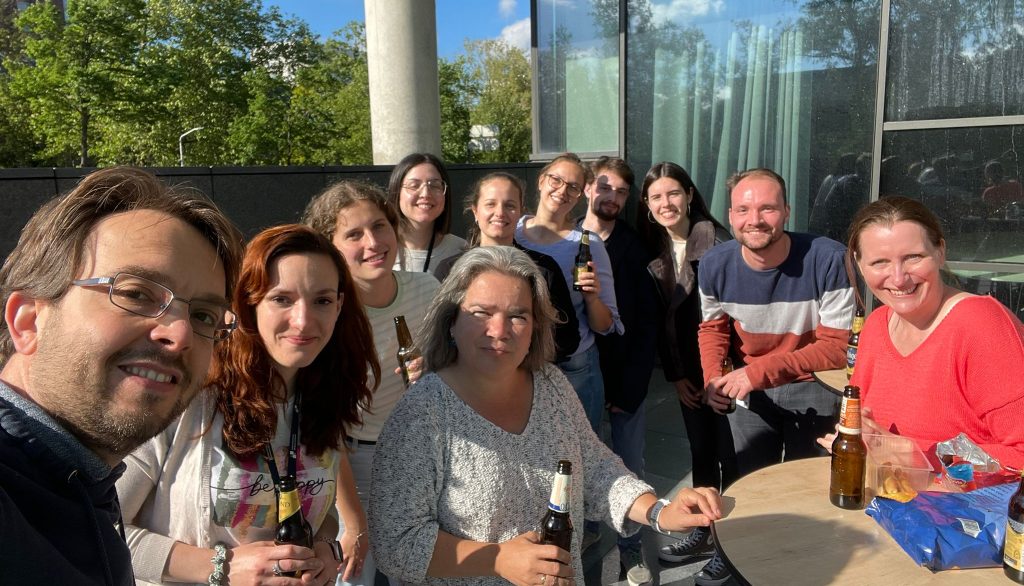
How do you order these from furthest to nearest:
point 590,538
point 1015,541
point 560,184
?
point 590,538 → point 560,184 → point 1015,541

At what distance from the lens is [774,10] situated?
20.1 ft

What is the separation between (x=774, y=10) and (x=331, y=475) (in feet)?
19.2

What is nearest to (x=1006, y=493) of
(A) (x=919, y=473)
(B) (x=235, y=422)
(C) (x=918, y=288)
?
(A) (x=919, y=473)

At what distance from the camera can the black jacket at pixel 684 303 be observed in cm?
400

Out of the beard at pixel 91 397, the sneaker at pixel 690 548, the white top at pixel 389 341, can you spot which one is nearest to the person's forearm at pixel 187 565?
the beard at pixel 91 397

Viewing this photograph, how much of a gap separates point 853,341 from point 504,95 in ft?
184

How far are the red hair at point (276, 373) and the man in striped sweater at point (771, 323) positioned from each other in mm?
1926

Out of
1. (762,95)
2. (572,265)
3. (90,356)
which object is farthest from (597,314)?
(762,95)

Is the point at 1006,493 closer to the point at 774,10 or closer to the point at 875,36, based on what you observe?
the point at 875,36

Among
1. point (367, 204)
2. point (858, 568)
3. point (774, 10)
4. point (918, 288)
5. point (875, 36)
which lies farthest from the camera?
point (774, 10)

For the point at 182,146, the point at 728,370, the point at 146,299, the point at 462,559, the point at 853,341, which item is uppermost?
the point at 182,146

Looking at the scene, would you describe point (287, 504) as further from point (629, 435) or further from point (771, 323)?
point (629, 435)

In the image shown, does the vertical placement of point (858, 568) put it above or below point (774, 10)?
below

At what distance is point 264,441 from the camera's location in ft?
6.31
